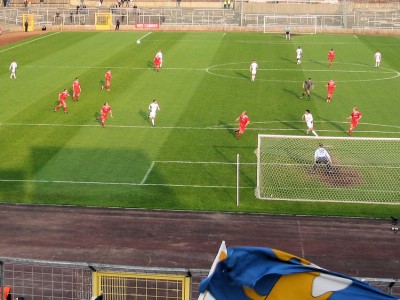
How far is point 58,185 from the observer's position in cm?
2884

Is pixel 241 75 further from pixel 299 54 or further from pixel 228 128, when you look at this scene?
pixel 228 128

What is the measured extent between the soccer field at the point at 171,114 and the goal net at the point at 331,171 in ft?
2.30

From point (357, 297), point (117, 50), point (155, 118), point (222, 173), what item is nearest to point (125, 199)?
point (222, 173)

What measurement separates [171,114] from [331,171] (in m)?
12.7

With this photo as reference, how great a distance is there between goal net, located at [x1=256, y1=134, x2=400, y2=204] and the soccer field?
0.70 metres

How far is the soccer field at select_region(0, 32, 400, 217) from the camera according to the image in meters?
28.3

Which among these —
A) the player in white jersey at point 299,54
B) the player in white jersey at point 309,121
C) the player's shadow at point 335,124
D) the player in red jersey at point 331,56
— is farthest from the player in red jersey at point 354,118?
the player in white jersey at point 299,54

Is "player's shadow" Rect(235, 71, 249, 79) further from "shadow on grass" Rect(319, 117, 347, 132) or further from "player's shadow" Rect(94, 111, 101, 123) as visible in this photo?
"player's shadow" Rect(94, 111, 101, 123)

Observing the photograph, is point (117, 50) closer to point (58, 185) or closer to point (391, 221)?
point (58, 185)

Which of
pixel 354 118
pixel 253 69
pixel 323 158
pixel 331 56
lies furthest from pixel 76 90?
pixel 331 56

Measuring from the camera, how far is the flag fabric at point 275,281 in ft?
23.5

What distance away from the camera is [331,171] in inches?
1155

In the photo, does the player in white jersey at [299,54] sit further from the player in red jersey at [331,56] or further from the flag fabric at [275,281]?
the flag fabric at [275,281]

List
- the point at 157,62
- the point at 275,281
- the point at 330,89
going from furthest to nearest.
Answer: the point at 157,62 → the point at 330,89 → the point at 275,281
